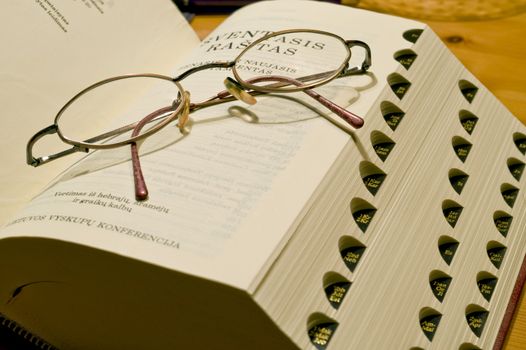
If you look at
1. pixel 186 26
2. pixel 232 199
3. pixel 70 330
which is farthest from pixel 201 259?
pixel 186 26

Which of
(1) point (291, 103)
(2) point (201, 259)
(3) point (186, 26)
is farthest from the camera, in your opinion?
(3) point (186, 26)

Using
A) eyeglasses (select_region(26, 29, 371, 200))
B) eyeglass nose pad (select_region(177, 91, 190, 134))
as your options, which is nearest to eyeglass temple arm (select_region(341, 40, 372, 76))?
eyeglasses (select_region(26, 29, 371, 200))

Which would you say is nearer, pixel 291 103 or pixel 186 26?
pixel 291 103

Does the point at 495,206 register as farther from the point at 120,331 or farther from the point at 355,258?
the point at 120,331

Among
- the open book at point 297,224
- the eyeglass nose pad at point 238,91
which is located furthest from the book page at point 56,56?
the eyeglass nose pad at point 238,91

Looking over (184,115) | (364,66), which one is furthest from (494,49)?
(184,115)

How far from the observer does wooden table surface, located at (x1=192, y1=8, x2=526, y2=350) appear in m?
0.59

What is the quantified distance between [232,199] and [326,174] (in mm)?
54

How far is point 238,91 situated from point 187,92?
37 mm

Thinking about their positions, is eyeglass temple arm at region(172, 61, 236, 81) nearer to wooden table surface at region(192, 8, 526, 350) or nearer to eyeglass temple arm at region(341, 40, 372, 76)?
eyeglass temple arm at region(341, 40, 372, 76)

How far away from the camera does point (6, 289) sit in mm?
408

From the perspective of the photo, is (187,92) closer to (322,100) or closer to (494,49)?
(322,100)

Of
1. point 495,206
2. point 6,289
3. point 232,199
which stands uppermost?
point 495,206

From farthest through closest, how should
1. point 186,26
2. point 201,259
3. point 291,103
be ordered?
point 186,26 → point 291,103 → point 201,259
